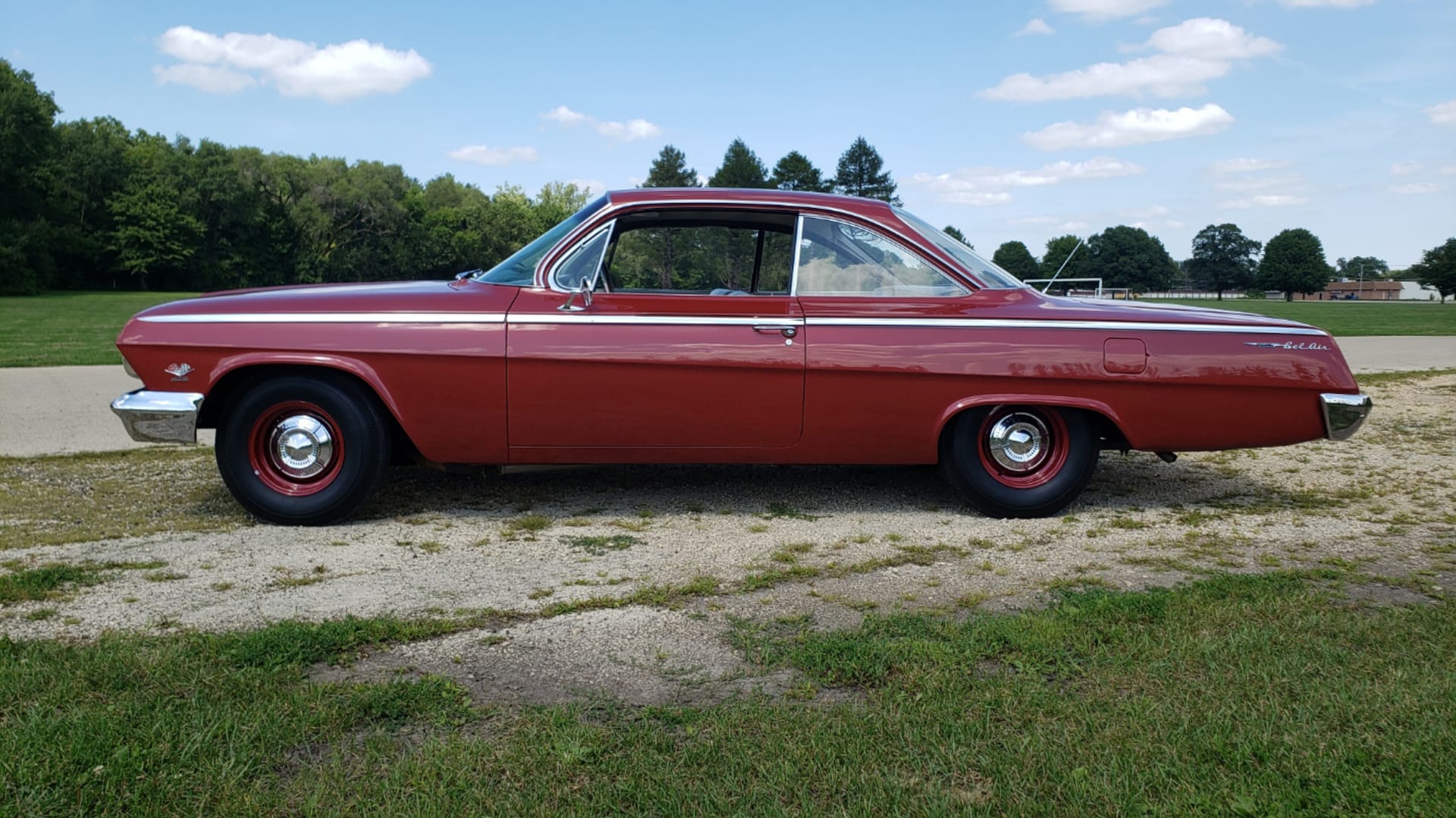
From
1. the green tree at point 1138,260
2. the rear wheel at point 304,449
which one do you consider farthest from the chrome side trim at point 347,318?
the green tree at point 1138,260

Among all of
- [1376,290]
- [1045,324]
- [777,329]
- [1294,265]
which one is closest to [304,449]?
[777,329]

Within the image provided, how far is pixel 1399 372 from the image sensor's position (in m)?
12.5

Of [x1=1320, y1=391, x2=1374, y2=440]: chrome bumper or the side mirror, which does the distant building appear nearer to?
[x1=1320, y1=391, x2=1374, y2=440]: chrome bumper

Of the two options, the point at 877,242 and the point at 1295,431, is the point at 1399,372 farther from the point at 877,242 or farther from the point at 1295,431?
the point at 877,242

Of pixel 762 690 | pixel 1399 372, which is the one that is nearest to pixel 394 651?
pixel 762 690

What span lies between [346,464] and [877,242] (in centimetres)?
278

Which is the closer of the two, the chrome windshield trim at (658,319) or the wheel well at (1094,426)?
the chrome windshield trim at (658,319)

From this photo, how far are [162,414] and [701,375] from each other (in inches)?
97.7

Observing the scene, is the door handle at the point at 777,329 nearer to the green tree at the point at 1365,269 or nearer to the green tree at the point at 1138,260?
the green tree at the point at 1138,260

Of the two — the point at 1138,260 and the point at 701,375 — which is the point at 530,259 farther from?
the point at 1138,260

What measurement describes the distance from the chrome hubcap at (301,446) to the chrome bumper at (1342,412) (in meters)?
4.75

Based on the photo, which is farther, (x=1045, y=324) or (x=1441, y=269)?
(x=1441, y=269)

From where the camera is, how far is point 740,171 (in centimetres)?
5569

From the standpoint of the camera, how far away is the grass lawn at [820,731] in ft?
7.20
